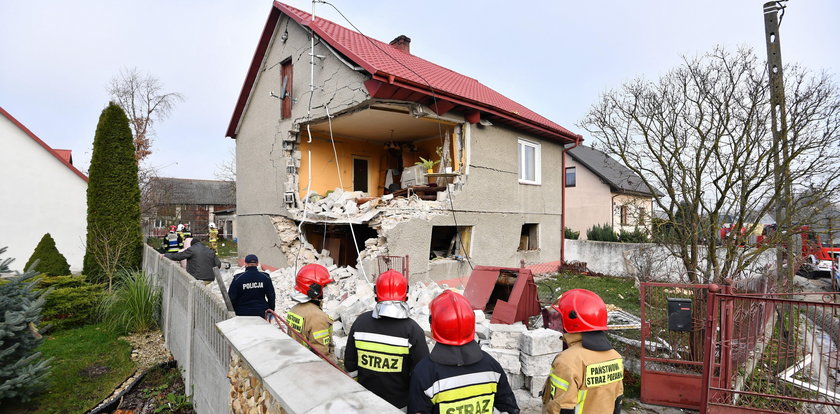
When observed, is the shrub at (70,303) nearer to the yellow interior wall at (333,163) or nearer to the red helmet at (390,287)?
the yellow interior wall at (333,163)

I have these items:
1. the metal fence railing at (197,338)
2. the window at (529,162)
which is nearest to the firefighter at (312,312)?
the metal fence railing at (197,338)

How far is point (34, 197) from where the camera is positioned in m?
15.2

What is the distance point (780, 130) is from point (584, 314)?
6014 mm

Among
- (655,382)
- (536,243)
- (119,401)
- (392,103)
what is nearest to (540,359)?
(655,382)

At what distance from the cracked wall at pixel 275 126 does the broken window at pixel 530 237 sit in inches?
298

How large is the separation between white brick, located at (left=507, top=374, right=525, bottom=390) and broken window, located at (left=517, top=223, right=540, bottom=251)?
9153 mm

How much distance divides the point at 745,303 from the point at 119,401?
8.26 meters

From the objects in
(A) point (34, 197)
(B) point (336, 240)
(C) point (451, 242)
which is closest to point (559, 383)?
(C) point (451, 242)

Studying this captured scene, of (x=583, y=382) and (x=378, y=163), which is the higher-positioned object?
(x=378, y=163)

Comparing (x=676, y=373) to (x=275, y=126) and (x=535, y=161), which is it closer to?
(x=535, y=161)

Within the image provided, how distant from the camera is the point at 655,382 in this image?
466cm

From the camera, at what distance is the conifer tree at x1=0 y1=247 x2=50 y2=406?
4.71 m

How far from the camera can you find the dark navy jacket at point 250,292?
4.94 meters

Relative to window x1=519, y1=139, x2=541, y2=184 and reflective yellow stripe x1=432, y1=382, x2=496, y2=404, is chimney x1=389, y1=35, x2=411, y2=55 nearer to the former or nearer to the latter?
window x1=519, y1=139, x2=541, y2=184
